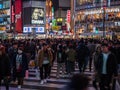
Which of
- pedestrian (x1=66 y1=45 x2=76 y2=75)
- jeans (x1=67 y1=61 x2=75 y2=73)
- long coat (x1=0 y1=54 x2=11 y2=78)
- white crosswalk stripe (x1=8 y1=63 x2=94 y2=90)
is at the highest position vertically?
long coat (x1=0 y1=54 x2=11 y2=78)

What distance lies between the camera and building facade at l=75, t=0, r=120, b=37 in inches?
4311

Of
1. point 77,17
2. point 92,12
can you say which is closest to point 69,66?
point 92,12

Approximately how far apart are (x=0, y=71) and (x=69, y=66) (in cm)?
871

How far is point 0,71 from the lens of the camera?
1281cm

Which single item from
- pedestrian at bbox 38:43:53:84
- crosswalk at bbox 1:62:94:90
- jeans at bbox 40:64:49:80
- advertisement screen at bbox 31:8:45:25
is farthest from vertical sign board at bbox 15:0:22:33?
pedestrian at bbox 38:43:53:84

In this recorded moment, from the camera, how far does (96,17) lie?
391ft

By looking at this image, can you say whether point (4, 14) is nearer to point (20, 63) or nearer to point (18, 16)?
point (18, 16)

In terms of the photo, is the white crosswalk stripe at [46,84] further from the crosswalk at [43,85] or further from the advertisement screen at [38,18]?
the advertisement screen at [38,18]

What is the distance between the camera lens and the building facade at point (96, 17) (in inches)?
4311

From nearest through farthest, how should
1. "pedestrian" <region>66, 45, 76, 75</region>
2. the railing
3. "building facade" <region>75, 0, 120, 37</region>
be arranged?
"pedestrian" <region>66, 45, 76, 75</region>, "building facade" <region>75, 0, 120, 37</region>, the railing

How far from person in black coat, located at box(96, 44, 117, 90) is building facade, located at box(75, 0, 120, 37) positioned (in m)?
89.2

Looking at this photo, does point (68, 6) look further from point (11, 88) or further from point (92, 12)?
point (11, 88)

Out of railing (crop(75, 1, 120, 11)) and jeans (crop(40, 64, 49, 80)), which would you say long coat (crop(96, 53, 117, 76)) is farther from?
railing (crop(75, 1, 120, 11))

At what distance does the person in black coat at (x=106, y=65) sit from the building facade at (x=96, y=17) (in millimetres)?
89180
